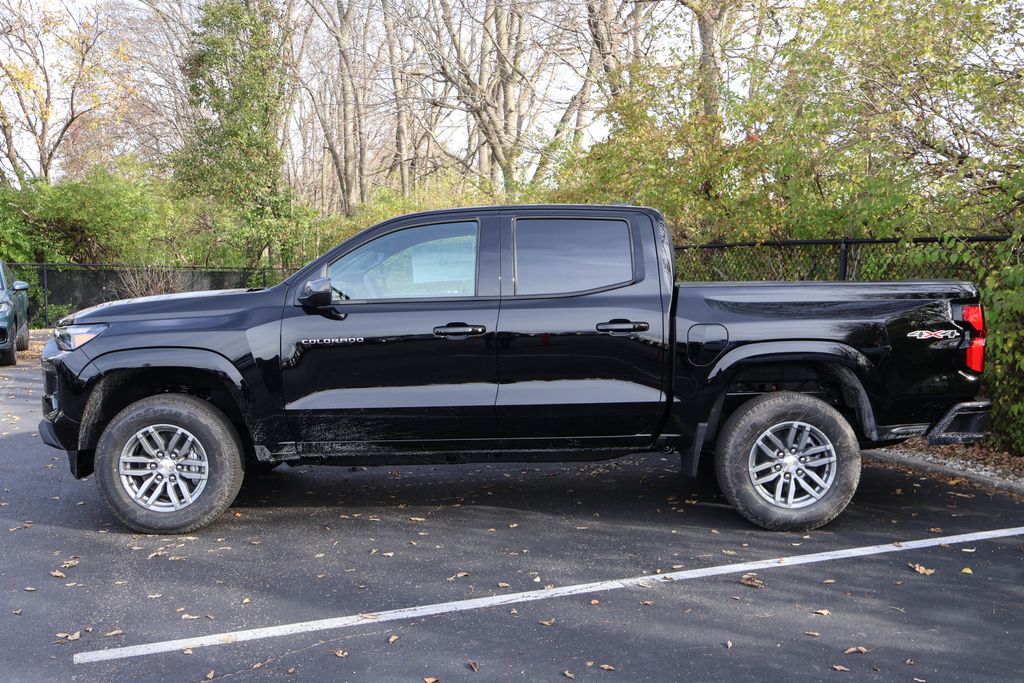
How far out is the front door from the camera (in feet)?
17.9

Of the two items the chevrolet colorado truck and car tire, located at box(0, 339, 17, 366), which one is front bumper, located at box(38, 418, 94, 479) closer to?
the chevrolet colorado truck

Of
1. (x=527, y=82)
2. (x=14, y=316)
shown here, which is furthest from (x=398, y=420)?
(x=527, y=82)

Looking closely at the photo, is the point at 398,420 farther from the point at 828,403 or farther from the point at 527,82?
the point at 527,82

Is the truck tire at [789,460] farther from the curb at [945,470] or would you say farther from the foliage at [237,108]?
the foliage at [237,108]

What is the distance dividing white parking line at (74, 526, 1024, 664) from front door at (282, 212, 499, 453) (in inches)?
52.1

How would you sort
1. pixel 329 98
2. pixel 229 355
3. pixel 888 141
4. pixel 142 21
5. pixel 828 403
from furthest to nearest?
1. pixel 329 98
2. pixel 142 21
3. pixel 888 141
4. pixel 828 403
5. pixel 229 355

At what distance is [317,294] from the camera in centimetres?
536

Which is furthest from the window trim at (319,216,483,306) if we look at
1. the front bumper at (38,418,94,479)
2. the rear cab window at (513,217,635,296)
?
the front bumper at (38,418,94,479)

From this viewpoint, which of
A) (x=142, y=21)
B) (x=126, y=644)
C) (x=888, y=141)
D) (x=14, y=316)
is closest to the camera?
(x=126, y=644)

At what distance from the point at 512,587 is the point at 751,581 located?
4.09 ft

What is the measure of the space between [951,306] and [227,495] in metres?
4.60

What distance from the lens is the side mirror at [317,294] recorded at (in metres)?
5.35

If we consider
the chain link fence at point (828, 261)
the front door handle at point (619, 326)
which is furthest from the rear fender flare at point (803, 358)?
the chain link fence at point (828, 261)

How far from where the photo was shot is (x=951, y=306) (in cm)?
552
